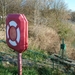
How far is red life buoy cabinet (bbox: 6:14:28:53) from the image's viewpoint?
13.1 ft

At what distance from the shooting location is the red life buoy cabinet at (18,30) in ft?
13.1

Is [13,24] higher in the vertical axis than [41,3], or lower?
lower

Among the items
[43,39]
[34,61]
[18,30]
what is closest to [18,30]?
[18,30]

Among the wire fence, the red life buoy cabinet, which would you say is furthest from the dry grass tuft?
the red life buoy cabinet

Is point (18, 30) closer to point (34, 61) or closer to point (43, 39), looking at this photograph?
point (34, 61)

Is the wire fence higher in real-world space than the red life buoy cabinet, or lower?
lower

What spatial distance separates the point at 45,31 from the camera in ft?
46.1

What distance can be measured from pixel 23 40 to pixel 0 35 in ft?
24.7

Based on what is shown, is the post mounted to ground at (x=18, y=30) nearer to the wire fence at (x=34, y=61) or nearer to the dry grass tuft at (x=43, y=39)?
the wire fence at (x=34, y=61)

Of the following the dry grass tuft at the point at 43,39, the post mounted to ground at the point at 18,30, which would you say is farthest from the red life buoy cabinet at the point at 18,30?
the dry grass tuft at the point at 43,39

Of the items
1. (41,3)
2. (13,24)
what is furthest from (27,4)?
(13,24)

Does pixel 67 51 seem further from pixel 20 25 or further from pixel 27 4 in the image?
pixel 20 25

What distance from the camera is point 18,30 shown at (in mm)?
4008

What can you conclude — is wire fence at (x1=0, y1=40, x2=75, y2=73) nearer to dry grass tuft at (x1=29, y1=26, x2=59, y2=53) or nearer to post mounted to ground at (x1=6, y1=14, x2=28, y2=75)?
dry grass tuft at (x1=29, y1=26, x2=59, y2=53)
